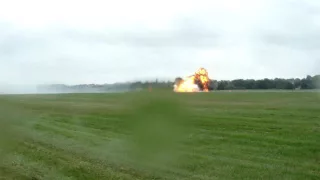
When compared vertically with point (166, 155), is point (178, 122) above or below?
above

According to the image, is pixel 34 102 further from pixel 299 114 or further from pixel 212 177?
pixel 299 114

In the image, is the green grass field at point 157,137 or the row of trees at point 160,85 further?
the green grass field at point 157,137

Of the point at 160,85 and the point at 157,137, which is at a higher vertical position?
the point at 160,85

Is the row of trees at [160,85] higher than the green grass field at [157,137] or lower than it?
higher

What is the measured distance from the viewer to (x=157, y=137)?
4199 mm

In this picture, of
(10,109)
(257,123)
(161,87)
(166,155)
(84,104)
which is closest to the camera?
(161,87)

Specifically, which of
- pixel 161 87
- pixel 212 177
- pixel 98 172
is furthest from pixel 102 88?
pixel 212 177

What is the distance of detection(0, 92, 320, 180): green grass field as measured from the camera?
4.21 metres

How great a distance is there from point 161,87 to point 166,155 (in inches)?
37.0

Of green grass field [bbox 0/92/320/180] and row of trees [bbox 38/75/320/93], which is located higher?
row of trees [bbox 38/75/320/93]

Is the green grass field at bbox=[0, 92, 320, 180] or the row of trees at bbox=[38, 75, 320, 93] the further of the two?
the green grass field at bbox=[0, 92, 320, 180]

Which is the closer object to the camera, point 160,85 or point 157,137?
point 160,85

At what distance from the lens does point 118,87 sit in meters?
3.80

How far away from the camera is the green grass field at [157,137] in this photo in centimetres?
421
